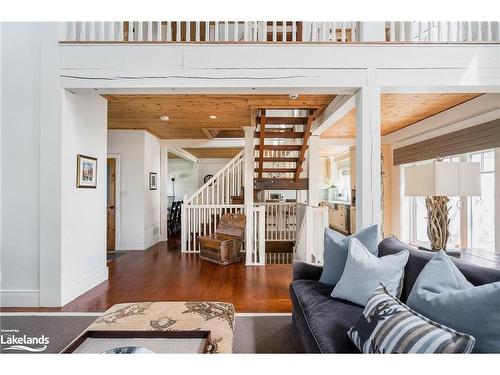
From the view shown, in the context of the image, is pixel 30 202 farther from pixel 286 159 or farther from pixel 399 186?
pixel 399 186

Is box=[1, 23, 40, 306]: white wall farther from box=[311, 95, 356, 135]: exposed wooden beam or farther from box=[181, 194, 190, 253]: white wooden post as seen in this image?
box=[311, 95, 356, 135]: exposed wooden beam

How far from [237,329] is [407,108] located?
3951 millimetres

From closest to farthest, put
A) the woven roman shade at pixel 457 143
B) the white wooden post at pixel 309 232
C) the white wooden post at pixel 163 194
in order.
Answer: the woven roman shade at pixel 457 143 < the white wooden post at pixel 309 232 < the white wooden post at pixel 163 194

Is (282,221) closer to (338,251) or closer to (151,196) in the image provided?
(151,196)

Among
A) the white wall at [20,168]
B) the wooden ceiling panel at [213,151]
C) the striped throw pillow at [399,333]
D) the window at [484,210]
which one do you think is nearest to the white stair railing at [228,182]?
the wooden ceiling panel at [213,151]

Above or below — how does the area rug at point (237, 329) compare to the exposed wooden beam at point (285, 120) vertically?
below

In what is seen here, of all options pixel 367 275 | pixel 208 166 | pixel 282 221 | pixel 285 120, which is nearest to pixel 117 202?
pixel 282 221

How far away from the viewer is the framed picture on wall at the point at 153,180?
5831 millimetres

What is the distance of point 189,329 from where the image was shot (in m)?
1.56

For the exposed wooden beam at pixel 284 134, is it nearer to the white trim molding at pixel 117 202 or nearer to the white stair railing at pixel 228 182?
the white stair railing at pixel 228 182

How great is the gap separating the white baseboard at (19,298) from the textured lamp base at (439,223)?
12.9ft

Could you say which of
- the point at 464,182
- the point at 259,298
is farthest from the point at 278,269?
the point at 464,182

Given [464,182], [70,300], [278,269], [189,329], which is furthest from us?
[278,269]
